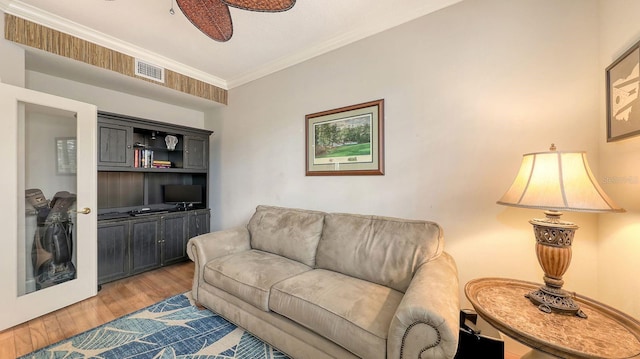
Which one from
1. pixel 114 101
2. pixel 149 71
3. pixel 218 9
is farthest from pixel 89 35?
pixel 218 9

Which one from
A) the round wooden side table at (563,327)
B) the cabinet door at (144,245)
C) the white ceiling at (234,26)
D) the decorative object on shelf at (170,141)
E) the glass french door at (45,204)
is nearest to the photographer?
the round wooden side table at (563,327)

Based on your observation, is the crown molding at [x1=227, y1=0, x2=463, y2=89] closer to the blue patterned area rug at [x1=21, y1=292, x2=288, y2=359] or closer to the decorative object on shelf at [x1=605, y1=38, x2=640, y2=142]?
the decorative object on shelf at [x1=605, y1=38, x2=640, y2=142]

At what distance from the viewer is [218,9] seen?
1.54 metres

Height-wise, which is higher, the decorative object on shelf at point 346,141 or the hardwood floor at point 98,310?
the decorative object on shelf at point 346,141

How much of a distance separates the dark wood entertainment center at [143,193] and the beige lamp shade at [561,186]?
3535mm

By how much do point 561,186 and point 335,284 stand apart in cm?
132

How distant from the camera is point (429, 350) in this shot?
3.45 ft

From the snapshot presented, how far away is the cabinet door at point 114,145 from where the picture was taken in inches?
105

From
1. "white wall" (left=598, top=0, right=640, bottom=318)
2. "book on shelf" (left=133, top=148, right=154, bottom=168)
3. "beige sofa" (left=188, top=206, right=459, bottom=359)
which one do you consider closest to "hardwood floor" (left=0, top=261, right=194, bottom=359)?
"beige sofa" (left=188, top=206, right=459, bottom=359)

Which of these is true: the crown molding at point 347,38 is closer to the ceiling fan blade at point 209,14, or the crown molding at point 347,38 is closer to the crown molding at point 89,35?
the crown molding at point 89,35

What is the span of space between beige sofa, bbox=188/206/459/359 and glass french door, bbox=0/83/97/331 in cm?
117

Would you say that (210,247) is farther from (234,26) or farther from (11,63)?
(11,63)

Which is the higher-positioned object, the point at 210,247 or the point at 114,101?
the point at 114,101

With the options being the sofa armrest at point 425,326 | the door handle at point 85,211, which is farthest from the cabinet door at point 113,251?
the sofa armrest at point 425,326
